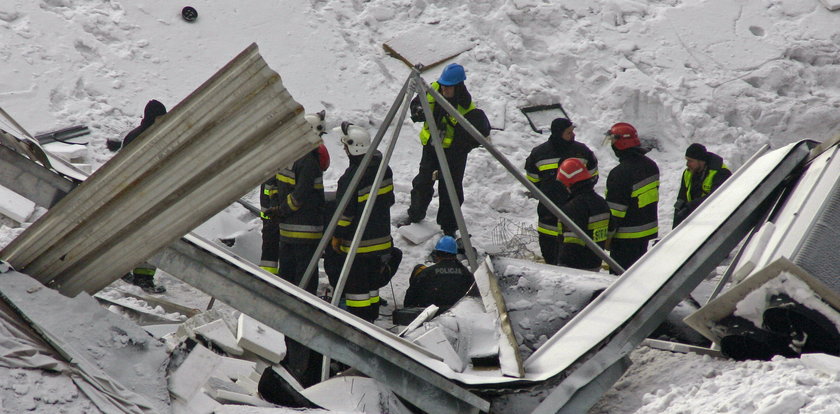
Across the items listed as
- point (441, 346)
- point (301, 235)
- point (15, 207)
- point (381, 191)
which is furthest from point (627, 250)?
point (15, 207)

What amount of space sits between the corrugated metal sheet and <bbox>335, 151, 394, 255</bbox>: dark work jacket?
11.1ft

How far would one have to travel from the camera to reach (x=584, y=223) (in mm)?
7371

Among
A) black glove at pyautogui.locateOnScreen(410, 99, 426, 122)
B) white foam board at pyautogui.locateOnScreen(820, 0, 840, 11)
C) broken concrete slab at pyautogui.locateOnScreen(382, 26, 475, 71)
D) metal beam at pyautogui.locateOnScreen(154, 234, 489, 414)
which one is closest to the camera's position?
metal beam at pyautogui.locateOnScreen(154, 234, 489, 414)

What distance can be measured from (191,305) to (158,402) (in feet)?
12.6

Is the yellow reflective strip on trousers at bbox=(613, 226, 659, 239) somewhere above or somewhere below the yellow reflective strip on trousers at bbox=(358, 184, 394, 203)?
below

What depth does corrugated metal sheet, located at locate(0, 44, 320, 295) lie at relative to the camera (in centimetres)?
346

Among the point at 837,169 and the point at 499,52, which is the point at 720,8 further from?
the point at 837,169

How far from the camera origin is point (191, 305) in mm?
7707

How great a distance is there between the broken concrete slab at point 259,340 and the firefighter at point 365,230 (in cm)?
164

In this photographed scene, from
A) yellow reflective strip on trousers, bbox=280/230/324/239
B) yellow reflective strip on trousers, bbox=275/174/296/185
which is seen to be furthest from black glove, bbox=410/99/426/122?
yellow reflective strip on trousers, bbox=280/230/324/239

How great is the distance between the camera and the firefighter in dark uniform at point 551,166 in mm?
8117

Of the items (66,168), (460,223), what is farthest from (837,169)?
(66,168)

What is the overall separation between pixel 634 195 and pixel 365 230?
2.21 m

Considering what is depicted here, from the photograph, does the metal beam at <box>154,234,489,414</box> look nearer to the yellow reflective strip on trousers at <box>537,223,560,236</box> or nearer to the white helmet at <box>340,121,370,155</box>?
the white helmet at <box>340,121,370,155</box>
